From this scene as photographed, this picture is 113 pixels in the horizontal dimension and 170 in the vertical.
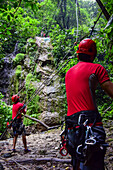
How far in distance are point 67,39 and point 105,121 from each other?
250 inches

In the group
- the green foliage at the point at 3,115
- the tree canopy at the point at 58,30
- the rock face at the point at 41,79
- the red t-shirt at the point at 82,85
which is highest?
the tree canopy at the point at 58,30

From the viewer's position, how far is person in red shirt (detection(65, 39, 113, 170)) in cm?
160

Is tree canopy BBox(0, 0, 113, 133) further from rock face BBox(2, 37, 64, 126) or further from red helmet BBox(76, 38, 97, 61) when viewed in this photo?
red helmet BBox(76, 38, 97, 61)

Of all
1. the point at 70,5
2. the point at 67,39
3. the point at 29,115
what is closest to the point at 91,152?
the point at 29,115

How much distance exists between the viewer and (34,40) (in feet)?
40.5

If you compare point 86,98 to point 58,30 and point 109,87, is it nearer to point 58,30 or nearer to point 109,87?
point 109,87

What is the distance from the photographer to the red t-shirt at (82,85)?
1.73m

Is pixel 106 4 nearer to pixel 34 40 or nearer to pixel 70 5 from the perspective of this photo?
pixel 34 40

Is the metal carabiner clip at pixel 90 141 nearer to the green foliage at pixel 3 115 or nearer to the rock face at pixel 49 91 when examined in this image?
the rock face at pixel 49 91

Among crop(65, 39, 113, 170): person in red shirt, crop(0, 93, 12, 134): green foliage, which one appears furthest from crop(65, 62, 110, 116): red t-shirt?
crop(0, 93, 12, 134): green foliage

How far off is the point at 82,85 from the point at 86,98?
0.54 ft

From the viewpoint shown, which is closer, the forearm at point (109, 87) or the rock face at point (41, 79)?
the forearm at point (109, 87)

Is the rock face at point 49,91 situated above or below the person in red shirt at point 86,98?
below

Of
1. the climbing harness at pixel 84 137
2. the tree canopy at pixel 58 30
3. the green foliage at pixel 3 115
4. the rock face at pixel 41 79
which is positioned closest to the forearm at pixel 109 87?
the climbing harness at pixel 84 137
